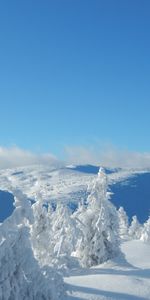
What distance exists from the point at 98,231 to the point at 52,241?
10008 millimetres

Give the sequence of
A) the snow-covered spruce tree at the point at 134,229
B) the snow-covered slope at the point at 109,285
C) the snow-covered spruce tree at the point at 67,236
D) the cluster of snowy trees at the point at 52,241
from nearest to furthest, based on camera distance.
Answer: the cluster of snowy trees at the point at 52,241, the snow-covered slope at the point at 109,285, the snow-covered spruce tree at the point at 67,236, the snow-covered spruce tree at the point at 134,229

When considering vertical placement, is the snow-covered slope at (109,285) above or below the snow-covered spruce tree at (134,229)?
above

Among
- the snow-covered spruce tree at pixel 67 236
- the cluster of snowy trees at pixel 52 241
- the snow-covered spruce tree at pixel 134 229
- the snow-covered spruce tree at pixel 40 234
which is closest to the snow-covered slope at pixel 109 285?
the cluster of snowy trees at pixel 52 241

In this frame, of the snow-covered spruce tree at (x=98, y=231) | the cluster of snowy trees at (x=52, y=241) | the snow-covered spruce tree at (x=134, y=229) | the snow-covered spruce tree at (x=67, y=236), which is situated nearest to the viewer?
the cluster of snowy trees at (x=52, y=241)

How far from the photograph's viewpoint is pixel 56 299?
24.7 meters

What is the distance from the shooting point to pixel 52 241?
57781 mm

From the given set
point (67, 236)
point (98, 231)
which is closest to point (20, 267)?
point (98, 231)

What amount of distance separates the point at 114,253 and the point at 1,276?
2771 centimetres

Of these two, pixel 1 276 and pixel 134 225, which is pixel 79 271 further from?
pixel 134 225

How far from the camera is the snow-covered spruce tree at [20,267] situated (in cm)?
2325

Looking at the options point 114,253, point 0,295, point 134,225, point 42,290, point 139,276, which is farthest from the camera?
point 134,225

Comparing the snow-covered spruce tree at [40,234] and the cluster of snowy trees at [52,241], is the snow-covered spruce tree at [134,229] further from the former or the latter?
the snow-covered spruce tree at [40,234]

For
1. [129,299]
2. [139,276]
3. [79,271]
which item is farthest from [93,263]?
[129,299]

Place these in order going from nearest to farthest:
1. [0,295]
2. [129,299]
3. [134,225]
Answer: [0,295] < [129,299] < [134,225]
